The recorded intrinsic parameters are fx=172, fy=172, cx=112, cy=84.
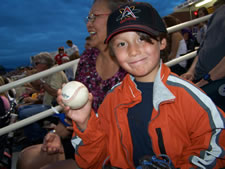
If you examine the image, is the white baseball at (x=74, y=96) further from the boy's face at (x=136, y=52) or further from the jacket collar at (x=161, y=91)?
the jacket collar at (x=161, y=91)

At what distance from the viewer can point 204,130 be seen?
924 millimetres

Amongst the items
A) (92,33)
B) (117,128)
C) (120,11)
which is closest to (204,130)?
(117,128)

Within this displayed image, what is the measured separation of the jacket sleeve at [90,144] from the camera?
1.05m

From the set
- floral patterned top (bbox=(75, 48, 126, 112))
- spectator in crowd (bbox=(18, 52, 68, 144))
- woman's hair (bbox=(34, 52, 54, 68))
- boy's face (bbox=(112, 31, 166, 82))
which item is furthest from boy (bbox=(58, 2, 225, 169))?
woman's hair (bbox=(34, 52, 54, 68))

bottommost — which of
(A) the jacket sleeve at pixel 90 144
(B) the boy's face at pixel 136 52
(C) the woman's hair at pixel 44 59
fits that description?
(A) the jacket sleeve at pixel 90 144

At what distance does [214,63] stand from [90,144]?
119cm

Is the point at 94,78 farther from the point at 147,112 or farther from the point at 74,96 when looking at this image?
the point at 147,112

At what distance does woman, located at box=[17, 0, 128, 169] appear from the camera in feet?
4.75

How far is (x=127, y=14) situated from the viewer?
3.43ft

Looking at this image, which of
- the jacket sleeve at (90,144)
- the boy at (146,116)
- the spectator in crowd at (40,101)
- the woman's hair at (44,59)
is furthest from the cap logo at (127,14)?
the woman's hair at (44,59)

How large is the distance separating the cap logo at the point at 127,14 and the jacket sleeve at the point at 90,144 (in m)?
0.62

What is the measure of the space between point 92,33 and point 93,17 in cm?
13

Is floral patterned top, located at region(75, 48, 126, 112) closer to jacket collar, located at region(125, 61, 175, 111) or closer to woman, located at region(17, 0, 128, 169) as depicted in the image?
woman, located at region(17, 0, 128, 169)

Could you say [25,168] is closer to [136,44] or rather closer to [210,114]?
[136,44]
